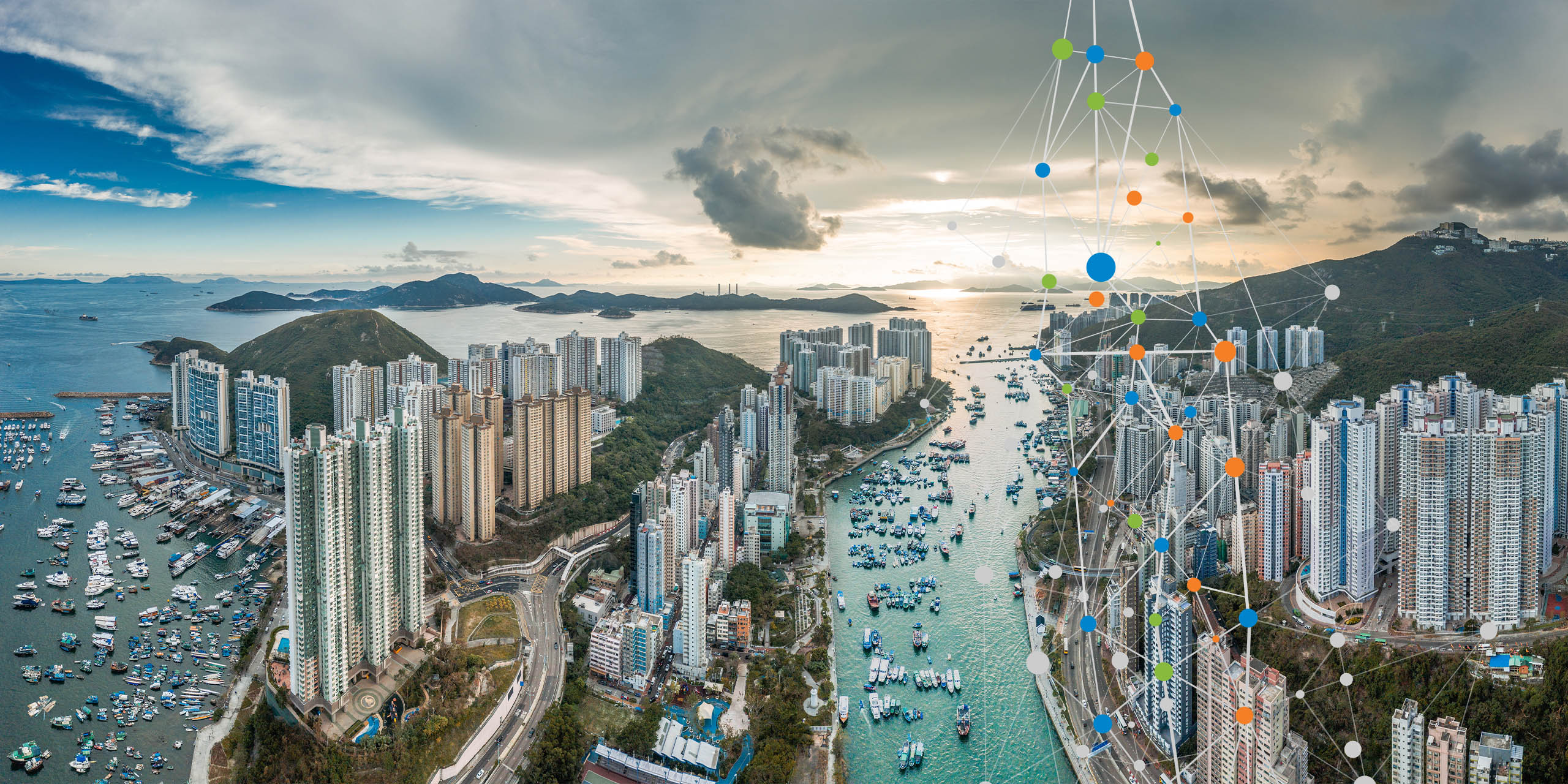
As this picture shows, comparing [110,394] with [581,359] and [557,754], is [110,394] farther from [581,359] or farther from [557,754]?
[557,754]

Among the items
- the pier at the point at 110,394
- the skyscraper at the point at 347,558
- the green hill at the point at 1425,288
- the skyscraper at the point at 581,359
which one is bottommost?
the skyscraper at the point at 347,558

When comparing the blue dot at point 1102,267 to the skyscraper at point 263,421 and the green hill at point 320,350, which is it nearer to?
the skyscraper at point 263,421

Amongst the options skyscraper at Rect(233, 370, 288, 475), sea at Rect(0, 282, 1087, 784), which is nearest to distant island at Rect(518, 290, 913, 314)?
sea at Rect(0, 282, 1087, 784)

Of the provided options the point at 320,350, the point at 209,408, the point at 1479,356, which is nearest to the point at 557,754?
the point at 1479,356

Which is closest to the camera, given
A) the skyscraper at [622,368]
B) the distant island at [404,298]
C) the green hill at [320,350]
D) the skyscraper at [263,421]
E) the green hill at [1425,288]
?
the green hill at [1425,288]

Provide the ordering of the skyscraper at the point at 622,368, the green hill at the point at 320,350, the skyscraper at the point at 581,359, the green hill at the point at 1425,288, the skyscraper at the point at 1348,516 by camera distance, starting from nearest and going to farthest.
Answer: the skyscraper at the point at 1348,516 → the green hill at the point at 1425,288 → the green hill at the point at 320,350 → the skyscraper at the point at 622,368 → the skyscraper at the point at 581,359

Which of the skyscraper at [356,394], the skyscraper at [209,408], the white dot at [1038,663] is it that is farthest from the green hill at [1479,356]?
the skyscraper at [209,408]
